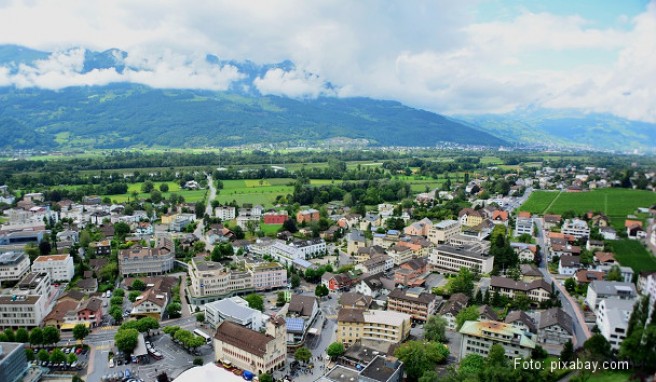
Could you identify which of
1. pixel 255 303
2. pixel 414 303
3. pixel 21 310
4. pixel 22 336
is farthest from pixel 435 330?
pixel 21 310

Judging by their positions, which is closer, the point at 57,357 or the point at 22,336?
the point at 57,357

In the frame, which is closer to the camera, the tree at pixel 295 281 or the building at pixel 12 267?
the building at pixel 12 267

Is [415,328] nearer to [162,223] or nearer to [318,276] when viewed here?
[318,276]

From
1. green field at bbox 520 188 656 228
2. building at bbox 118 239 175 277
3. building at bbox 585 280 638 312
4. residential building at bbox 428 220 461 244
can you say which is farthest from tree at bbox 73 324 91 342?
residential building at bbox 428 220 461 244

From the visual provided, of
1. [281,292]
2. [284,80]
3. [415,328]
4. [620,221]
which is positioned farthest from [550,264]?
[284,80]

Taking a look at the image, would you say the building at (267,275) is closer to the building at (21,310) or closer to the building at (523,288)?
the building at (21,310)

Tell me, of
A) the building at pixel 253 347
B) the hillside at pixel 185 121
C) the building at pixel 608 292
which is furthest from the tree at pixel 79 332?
the hillside at pixel 185 121

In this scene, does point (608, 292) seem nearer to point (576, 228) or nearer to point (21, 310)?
point (576, 228)
